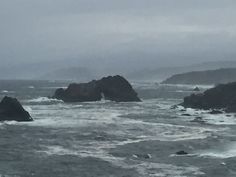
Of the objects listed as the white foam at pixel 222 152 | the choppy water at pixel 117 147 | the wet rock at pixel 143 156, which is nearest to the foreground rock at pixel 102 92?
the choppy water at pixel 117 147

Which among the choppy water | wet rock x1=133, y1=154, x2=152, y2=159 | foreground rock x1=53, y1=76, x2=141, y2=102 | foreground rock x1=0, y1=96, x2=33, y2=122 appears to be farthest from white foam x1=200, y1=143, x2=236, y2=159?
foreground rock x1=53, y1=76, x2=141, y2=102

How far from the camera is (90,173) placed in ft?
127

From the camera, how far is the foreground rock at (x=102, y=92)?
12412 centimetres

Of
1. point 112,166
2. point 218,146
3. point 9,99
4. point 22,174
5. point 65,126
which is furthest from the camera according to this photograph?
point 9,99

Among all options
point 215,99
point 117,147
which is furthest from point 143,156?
point 215,99

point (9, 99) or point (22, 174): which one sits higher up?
point (9, 99)

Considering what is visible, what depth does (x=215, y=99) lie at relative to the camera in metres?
103

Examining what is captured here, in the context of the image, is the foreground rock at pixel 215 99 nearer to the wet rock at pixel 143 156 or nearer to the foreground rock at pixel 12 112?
the foreground rock at pixel 12 112

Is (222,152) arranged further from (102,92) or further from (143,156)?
→ (102,92)

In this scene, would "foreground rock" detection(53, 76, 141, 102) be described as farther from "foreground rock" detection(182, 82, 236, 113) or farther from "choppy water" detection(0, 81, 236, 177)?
"choppy water" detection(0, 81, 236, 177)

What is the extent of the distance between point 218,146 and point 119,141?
9.69 metres

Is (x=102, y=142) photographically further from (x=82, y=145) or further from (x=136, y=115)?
(x=136, y=115)

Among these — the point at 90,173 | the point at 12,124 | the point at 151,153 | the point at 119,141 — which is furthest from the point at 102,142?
the point at 12,124

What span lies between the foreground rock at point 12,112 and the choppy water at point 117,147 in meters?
2.24
